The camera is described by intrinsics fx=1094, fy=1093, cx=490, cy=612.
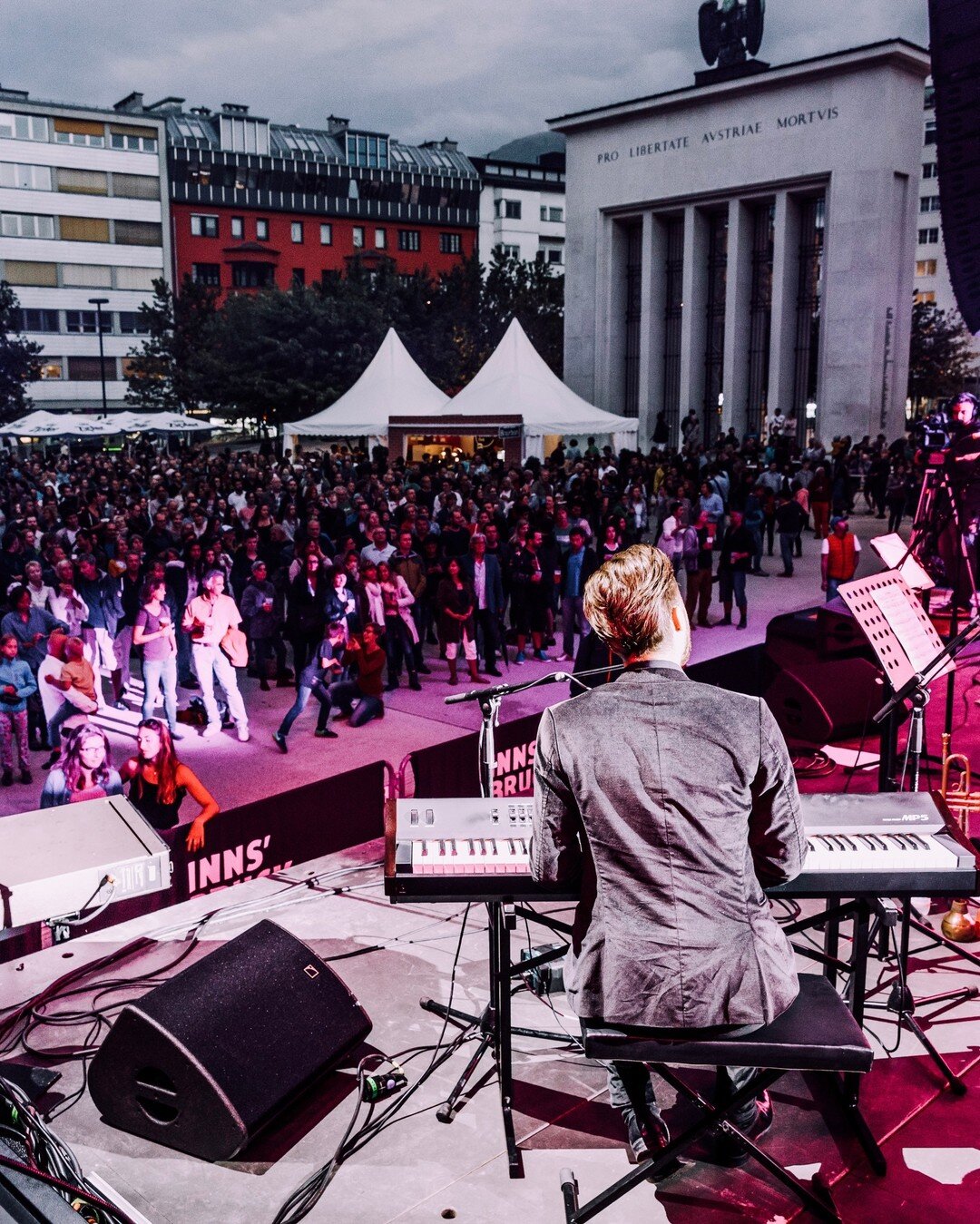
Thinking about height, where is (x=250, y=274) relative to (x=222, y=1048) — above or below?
above

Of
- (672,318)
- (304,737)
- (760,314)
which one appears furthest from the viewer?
(672,318)

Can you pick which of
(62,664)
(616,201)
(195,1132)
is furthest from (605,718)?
(616,201)

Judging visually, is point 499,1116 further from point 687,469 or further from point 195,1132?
point 687,469

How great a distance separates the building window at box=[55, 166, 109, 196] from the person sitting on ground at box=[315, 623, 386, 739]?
56.3 meters

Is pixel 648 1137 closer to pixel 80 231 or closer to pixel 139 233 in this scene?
pixel 80 231

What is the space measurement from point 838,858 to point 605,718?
1.21 metres

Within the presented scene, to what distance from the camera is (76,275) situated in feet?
190

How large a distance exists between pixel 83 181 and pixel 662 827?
6360 centimetres

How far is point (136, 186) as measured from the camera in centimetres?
5922

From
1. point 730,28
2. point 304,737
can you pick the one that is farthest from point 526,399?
point 730,28

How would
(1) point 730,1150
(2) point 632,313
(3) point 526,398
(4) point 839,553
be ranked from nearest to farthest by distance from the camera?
(1) point 730,1150 → (4) point 839,553 → (3) point 526,398 → (2) point 632,313

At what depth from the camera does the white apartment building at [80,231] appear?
184ft

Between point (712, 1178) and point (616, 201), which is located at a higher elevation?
point (616, 201)

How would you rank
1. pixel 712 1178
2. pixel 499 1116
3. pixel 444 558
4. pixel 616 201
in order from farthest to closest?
pixel 616 201 < pixel 444 558 < pixel 499 1116 < pixel 712 1178
